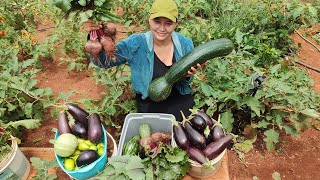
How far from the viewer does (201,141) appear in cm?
234

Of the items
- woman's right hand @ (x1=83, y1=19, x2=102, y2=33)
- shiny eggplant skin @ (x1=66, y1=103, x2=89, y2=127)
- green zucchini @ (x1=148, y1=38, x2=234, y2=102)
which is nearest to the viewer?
woman's right hand @ (x1=83, y1=19, x2=102, y2=33)

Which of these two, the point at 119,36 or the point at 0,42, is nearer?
the point at 0,42

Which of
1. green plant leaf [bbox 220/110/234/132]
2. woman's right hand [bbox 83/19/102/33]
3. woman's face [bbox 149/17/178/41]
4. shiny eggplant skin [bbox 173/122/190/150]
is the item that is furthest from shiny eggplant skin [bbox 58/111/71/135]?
green plant leaf [bbox 220/110/234/132]

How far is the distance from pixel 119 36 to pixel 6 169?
3.14 meters

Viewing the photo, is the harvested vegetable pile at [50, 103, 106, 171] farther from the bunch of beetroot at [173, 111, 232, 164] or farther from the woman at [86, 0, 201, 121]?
the bunch of beetroot at [173, 111, 232, 164]

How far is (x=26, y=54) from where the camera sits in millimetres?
4762

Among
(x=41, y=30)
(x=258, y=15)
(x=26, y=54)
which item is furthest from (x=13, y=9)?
(x=258, y=15)

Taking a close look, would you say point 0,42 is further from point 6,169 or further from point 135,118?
point 135,118

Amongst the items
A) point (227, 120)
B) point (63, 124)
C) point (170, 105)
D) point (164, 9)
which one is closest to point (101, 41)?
point (164, 9)

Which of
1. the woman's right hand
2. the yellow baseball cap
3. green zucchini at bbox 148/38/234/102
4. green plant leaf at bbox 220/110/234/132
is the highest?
the yellow baseball cap

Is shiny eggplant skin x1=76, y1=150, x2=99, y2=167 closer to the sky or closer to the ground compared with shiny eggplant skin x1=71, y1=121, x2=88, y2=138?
closer to the ground

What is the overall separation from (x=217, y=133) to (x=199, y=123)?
169 mm

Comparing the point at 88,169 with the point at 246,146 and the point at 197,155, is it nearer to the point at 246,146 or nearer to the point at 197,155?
the point at 197,155

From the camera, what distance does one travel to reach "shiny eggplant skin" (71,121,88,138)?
8.00ft
